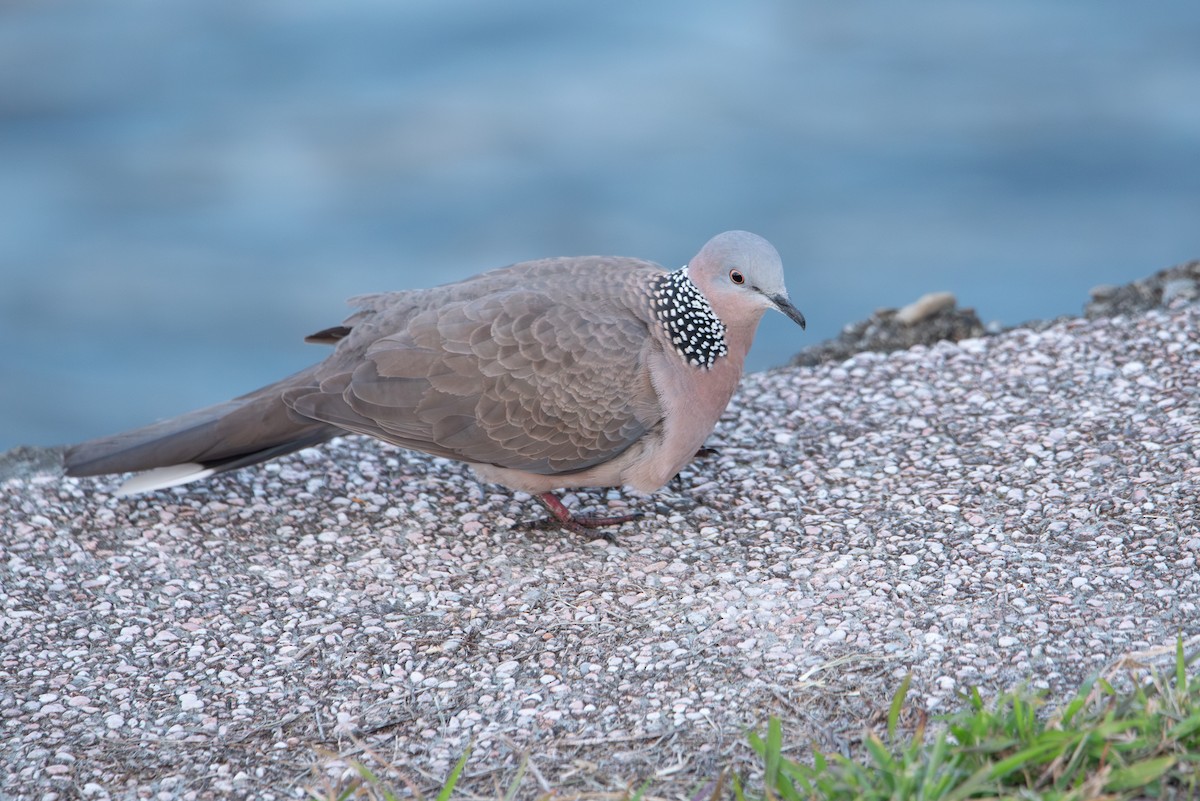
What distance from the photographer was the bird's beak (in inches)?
159

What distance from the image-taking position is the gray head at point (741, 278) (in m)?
4.10

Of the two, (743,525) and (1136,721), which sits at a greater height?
(743,525)

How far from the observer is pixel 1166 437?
171 inches

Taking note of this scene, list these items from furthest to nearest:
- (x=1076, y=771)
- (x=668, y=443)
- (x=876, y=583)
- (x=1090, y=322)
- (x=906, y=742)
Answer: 1. (x=1090, y=322)
2. (x=668, y=443)
3. (x=876, y=583)
4. (x=906, y=742)
5. (x=1076, y=771)

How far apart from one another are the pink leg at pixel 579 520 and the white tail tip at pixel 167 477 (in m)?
1.17

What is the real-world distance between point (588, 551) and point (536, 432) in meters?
0.43

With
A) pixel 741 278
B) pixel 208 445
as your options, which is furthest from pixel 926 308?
pixel 208 445

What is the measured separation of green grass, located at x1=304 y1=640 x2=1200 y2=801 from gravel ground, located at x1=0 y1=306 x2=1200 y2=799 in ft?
0.56

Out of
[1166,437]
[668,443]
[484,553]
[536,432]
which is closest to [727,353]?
[668,443]

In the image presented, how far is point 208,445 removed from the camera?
14.2 feet

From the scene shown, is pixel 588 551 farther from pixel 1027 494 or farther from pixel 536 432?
pixel 1027 494

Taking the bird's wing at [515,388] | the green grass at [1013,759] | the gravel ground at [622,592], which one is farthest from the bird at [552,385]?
the green grass at [1013,759]

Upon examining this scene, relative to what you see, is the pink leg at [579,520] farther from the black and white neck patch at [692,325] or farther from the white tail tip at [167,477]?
the white tail tip at [167,477]

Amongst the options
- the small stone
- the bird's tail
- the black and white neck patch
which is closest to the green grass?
the black and white neck patch
